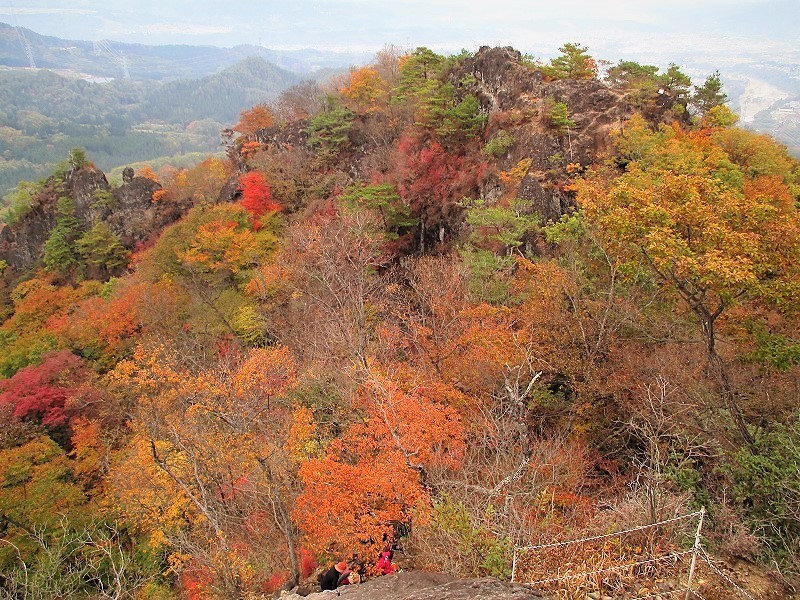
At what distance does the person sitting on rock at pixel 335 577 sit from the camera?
32.9ft

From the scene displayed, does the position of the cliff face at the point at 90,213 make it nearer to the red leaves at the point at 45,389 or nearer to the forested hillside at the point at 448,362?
the forested hillside at the point at 448,362

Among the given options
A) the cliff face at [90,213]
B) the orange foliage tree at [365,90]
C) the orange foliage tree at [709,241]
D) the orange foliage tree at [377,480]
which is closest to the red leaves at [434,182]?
the orange foliage tree at [365,90]

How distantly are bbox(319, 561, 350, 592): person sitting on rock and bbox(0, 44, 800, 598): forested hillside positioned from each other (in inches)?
22.6

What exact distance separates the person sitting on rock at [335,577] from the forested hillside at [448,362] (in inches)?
22.6

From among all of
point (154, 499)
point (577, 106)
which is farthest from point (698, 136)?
point (154, 499)

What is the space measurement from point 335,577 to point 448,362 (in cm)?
876

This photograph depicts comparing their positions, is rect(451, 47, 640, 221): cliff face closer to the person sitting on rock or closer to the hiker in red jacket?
the hiker in red jacket

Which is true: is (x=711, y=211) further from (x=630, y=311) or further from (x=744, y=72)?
(x=744, y=72)

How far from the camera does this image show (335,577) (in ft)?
33.2

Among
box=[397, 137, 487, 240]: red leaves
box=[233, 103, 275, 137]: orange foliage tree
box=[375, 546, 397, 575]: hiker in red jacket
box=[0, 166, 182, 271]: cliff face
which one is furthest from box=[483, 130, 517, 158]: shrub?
box=[0, 166, 182, 271]: cliff face

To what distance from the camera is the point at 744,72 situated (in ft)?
351

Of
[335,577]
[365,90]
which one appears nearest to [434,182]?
[365,90]

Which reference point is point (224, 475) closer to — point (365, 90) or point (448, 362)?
point (448, 362)

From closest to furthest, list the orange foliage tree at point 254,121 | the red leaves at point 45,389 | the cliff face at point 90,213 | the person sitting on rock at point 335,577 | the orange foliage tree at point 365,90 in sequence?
the person sitting on rock at point 335,577 → the red leaves at point 45,389 → the orange foliage tree at point 365,90 → the cliff face at point 90,213 → the orange foliage tree at point 254,121
